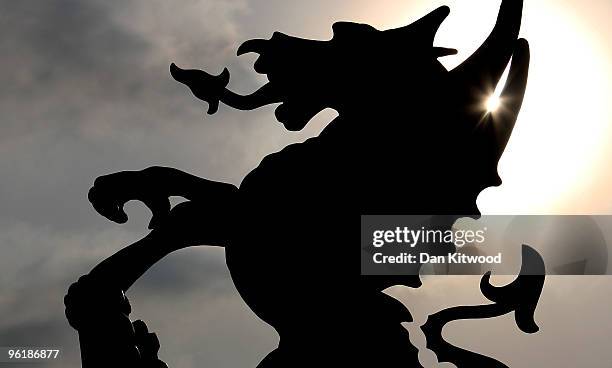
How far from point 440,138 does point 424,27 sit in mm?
717

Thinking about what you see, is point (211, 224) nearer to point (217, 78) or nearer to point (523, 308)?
point (217, 78)

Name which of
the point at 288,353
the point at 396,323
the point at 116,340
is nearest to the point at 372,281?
the point at 396,323

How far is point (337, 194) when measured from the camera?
15.6ft

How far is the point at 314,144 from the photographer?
480 centimetres

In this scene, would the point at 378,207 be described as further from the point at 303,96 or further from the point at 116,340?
the point at 116,340

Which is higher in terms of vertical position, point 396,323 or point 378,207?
point 378,207

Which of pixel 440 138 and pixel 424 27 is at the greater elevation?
pixel 424 27

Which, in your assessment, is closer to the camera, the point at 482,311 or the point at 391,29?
the point at 482,311

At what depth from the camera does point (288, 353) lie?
4.60 meters

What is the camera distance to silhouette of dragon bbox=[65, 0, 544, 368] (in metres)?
4.60

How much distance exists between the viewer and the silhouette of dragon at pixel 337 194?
4602 millimetres

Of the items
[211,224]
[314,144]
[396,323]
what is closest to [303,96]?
[314,144]

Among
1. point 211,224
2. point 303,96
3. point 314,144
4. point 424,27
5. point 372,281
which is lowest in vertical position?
point 372,281

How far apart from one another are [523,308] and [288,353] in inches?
54.1
